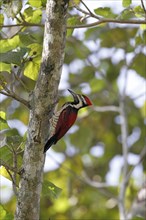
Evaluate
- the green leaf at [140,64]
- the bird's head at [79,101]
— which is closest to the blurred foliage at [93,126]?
the green leaf at [140,64]

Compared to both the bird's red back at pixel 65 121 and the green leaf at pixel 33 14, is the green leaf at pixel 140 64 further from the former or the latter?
the green leaf at pixel 33 14

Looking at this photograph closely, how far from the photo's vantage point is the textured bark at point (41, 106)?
2.73 metres

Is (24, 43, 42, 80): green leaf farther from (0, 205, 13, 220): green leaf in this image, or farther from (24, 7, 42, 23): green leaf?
(0, 205, 13, 220): green leaf

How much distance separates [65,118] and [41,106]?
0.67 m

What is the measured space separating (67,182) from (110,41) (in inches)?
58.3

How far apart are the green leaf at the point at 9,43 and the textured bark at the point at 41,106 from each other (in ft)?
1.89

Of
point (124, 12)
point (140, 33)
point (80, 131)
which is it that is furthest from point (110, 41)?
point (124, 12)

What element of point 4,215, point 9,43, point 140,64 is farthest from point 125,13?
point 140,64

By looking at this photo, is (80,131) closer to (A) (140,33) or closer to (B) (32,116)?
(A) (140,33)

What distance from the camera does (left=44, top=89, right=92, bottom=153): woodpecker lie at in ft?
10.1

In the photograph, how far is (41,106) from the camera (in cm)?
275

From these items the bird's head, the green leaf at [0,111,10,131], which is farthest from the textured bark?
the bird's head

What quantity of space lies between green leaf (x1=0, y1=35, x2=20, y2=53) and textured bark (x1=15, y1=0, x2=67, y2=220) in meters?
0.58

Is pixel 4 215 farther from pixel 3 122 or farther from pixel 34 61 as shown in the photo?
pixel 34 61
